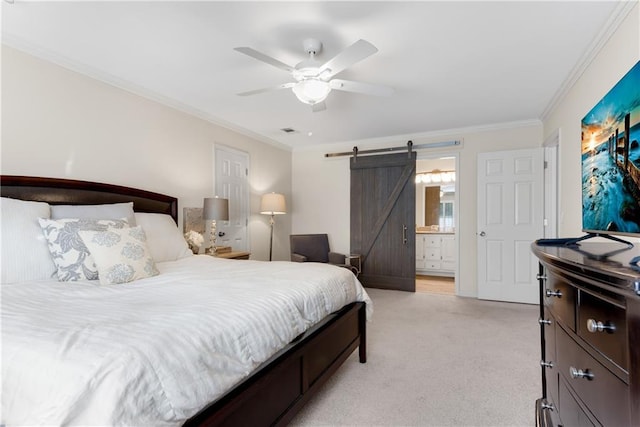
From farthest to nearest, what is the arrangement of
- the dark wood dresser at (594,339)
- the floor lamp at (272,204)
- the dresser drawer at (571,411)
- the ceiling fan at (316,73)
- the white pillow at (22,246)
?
1. the floor lamp at (272,204)
2. the ceiling fan at (316,73)
3. the white pillow at (22,246)
4. the dresser drawer at (571,411)
5. the dark wood dresser at (594,339)

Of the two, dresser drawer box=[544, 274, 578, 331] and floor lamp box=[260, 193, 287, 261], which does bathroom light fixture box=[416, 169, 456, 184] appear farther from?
dresser drawer box=[544, 274, 578, 331]

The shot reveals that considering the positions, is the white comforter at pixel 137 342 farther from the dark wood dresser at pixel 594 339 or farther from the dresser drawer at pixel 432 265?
the dresser drawer at pixel 432 265

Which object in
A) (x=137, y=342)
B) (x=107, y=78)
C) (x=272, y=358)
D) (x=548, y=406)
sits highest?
(x=107, y=78)

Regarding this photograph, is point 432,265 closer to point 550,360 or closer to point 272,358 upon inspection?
point 550,360

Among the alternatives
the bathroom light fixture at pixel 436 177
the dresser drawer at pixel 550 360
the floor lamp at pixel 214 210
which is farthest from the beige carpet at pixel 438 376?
the bathroom light fixture at pixel 436 177

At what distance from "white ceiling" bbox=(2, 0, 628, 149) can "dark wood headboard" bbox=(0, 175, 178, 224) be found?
982mm

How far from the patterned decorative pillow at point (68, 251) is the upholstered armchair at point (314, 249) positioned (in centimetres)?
317

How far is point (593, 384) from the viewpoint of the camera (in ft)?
2.87

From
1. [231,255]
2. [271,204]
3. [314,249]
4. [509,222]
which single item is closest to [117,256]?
[231,255]

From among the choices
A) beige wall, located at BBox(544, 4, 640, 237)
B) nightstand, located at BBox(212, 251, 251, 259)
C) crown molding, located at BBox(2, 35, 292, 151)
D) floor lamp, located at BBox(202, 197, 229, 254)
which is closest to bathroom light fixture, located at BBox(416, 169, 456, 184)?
beige wall, located at BBox(544, 4, 640, 237)

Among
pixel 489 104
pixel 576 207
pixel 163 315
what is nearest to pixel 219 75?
pixel 163 315

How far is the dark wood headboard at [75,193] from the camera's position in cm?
225

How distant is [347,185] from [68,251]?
165 inches

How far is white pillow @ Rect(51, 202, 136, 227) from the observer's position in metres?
2.27
